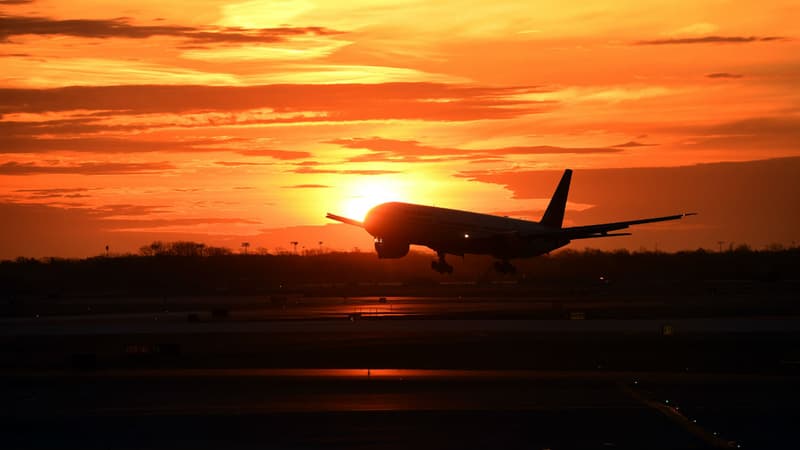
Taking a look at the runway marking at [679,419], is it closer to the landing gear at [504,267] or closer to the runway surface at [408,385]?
the runway surface at [408,385]

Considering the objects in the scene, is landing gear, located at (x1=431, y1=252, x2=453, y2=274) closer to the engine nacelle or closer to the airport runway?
the engine nacelle

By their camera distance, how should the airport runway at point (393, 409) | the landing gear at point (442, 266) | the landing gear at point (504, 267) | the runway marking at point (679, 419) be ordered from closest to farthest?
1. the runway marking at point (679, 419)
2. the airport runway at point (393, 409)
3. the landing gear at point (442, 266)
4. the landing gear at point (504, 267)

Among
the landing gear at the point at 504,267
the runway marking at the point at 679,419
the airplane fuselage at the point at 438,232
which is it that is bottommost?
the runway marking at the point at 679,419

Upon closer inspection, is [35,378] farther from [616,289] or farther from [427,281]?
[427,281]

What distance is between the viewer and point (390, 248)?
8794cm

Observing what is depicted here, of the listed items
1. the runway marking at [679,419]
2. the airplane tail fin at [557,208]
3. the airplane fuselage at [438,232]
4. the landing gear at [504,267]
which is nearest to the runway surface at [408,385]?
the runway marking at [679,419]

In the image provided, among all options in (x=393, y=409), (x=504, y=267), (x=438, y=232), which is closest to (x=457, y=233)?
(x=438, y=232)

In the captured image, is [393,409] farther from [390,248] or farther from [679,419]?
[390,248]

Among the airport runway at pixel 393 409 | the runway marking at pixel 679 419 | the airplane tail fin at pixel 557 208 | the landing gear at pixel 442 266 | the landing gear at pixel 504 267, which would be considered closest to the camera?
the runway marking at pixel 679 419

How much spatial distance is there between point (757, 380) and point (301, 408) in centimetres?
1324

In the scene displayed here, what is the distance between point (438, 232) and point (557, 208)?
34.9 meters

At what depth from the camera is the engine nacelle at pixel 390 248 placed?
87562 mm

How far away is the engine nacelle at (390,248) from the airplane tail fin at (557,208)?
33.5 m

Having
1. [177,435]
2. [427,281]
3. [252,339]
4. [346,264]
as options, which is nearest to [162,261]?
[346,264]
